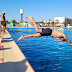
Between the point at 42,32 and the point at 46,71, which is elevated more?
the point at 42,32

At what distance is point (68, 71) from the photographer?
16.0ft

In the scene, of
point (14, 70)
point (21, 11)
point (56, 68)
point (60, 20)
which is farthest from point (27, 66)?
point (60, 20)

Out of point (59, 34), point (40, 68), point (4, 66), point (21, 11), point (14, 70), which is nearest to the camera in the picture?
point (14, 70)

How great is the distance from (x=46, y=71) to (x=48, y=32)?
1.45 metres

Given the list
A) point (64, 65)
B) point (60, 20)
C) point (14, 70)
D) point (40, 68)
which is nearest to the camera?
point (14, 70)

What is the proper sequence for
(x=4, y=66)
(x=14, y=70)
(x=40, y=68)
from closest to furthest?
(x=14, y=70), (x=4, y=66), (x=40, y=68)

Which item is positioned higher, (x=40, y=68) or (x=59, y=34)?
(x=59, y=34)

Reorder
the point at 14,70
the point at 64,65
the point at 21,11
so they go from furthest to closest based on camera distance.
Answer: the point at 21,11 → the point at 64,65 → the point at 14,70

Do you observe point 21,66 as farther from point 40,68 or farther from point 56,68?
point 56,68

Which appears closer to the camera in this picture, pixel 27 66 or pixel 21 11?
pixel 27 66

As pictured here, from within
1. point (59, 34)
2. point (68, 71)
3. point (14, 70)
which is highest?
point (59, 34)

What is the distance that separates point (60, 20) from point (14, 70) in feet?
354

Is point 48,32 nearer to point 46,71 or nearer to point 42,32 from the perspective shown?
point 42,32

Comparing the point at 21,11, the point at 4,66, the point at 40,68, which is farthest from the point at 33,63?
the point at 21,11
